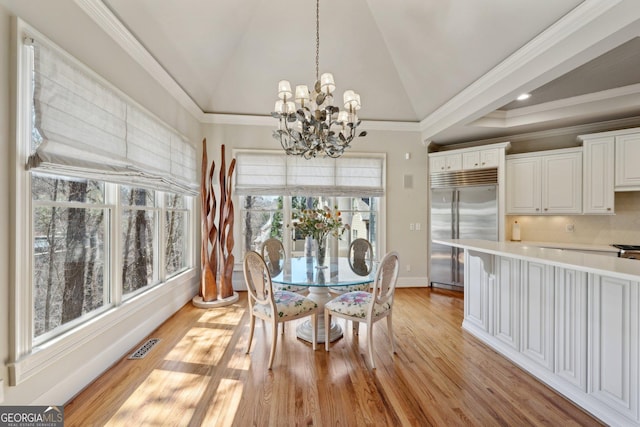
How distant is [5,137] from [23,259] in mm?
677

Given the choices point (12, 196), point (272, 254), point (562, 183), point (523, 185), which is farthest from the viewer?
point (523, 185)

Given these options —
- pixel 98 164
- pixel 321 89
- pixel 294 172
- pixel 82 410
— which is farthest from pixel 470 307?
pixel 98 164

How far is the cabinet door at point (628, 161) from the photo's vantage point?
3.44 m

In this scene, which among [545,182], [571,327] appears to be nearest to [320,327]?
[571,327]

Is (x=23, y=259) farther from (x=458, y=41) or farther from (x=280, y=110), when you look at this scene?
(x=458, y=41)

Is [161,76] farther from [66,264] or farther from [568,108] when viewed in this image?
[568,108]

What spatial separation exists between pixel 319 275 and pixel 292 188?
2244 mm

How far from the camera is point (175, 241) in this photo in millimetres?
3836

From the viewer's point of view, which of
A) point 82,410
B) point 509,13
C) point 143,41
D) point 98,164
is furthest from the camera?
point 143,41

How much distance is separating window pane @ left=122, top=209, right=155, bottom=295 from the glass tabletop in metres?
1.44

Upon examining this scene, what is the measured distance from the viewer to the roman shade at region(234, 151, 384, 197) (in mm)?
4617

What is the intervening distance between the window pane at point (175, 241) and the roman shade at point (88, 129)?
0.79 meters

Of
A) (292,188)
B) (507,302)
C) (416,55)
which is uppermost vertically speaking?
(416,55)

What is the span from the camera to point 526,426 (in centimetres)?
170
